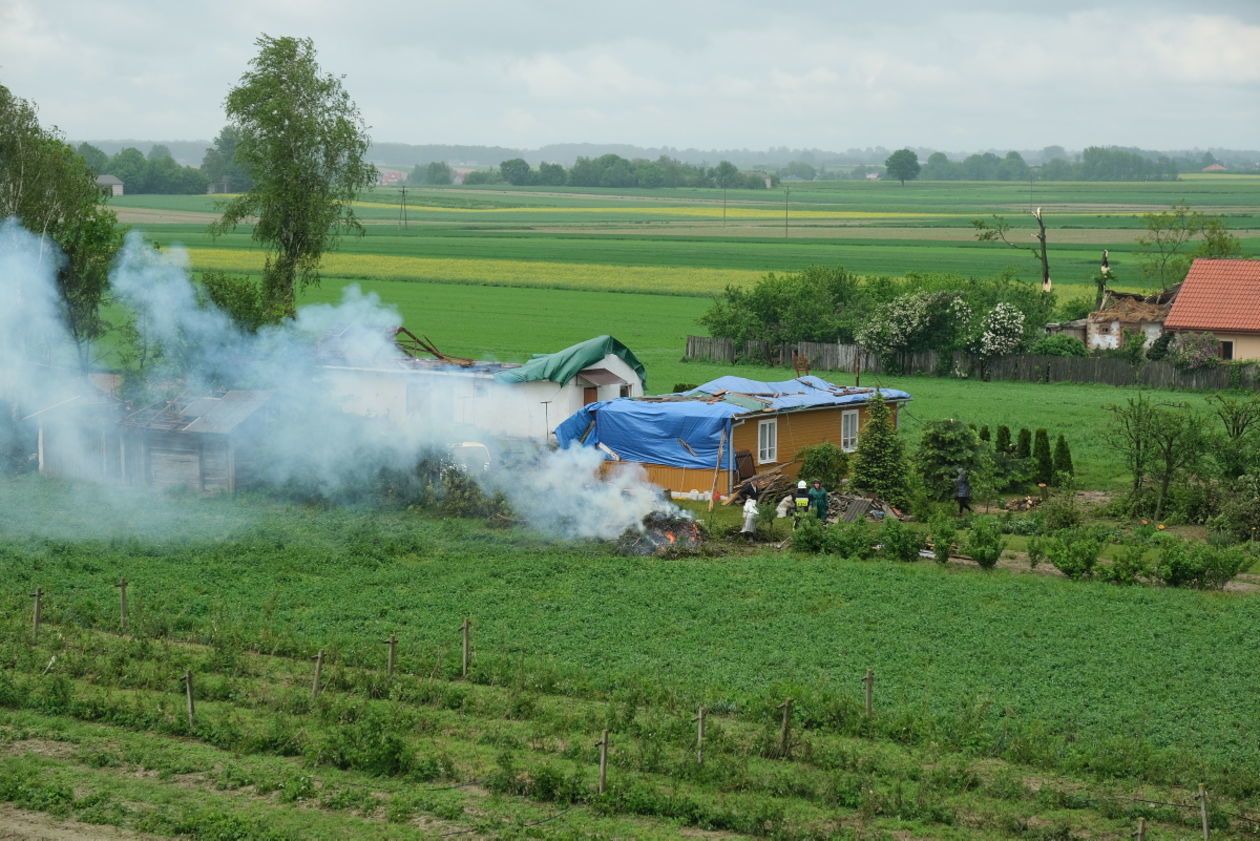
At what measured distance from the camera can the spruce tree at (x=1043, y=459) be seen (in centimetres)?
3788

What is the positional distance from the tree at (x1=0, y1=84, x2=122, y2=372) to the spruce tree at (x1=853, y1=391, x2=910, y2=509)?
2427cm

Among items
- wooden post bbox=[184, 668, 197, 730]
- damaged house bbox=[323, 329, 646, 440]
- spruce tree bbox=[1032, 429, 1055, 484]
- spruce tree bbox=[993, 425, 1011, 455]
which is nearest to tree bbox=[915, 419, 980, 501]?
spruce tree bbox=[1032, 429, 1055, 484]

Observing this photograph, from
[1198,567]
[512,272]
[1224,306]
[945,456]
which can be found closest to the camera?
[1198,567]

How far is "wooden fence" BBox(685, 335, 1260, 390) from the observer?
2213 inches

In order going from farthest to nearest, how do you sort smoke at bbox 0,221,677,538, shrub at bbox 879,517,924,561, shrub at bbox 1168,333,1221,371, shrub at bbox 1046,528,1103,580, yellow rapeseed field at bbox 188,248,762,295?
yellow rapeseed field at bbox 188,248,762,295, shrub at bbox 1168,333,1221,371, smoke at bbox 0,221,677,538, shrub at bbox 879,517,924,561, shrub at bbox 1046,528,1103,580

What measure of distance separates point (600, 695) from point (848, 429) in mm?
21214

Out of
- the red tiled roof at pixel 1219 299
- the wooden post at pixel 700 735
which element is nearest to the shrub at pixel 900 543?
the wooden post at pixel 700 735

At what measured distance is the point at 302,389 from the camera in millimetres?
38844

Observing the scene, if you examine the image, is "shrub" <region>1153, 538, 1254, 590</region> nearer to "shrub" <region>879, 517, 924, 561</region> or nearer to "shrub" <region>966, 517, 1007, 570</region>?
"shrub" <region>966, 517, 1007, 570</region>

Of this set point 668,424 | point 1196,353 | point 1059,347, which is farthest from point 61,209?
point 1196,353

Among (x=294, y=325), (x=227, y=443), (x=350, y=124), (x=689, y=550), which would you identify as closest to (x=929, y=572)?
(x=689, y=550)

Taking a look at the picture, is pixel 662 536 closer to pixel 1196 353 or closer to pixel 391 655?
pixel 391 655

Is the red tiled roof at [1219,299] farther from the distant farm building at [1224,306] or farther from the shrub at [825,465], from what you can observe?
the shrub at [825,465]

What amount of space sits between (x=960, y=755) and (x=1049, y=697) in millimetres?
2930
